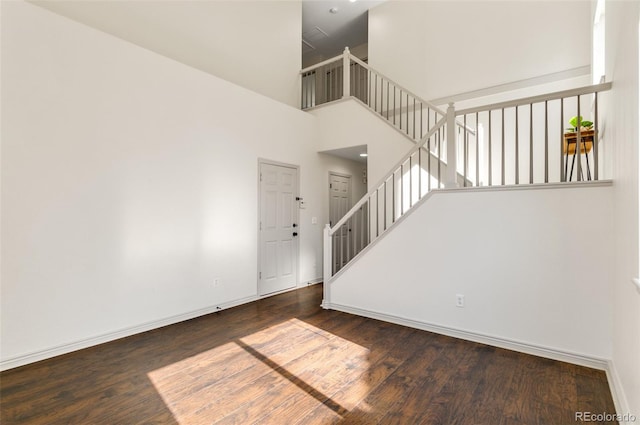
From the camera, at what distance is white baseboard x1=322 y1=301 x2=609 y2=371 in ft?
8.72

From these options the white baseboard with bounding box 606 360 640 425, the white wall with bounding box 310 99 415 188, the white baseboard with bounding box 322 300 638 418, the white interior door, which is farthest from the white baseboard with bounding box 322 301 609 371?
the white interior door

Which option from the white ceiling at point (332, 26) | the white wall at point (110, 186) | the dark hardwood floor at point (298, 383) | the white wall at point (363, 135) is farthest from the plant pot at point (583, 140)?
the white ceiling at point (332, 26)

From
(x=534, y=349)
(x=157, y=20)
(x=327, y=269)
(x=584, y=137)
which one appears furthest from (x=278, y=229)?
(x=584, y=137)

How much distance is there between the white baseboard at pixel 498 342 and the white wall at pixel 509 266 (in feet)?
0.10

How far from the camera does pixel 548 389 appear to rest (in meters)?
2.31

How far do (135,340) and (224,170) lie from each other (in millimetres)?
2278

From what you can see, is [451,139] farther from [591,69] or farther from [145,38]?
[145,38]

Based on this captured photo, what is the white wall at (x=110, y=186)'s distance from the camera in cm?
268

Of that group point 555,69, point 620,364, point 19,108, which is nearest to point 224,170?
point 19,108

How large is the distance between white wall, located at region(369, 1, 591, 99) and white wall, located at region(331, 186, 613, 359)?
329cm

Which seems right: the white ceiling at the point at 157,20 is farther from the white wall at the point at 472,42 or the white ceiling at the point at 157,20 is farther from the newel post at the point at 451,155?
the newel post at the point at 451,155

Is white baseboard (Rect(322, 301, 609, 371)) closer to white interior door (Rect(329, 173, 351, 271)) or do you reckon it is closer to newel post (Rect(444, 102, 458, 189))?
newel post (Rect(444, 102, 458, 189))

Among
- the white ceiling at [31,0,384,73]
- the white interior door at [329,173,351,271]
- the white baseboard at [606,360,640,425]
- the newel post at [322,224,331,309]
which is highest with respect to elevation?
the white ceiling at [31,0,384,73]

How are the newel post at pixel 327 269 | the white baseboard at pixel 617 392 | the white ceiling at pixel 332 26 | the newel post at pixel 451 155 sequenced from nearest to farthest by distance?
the white baseboard at pixel 617 392 → the newel post at pixel 451 155 → the newel post at pixel 327 269 → the white ceiling at pixel 332 26
